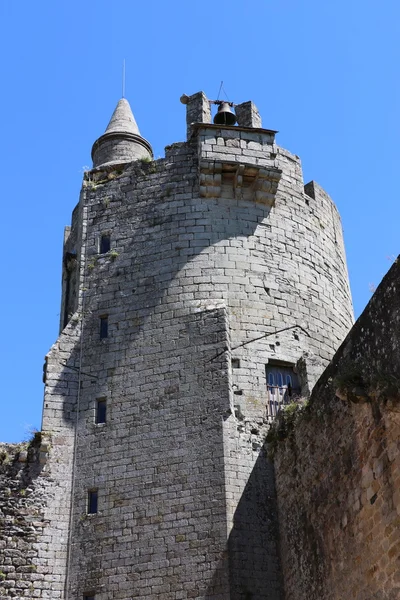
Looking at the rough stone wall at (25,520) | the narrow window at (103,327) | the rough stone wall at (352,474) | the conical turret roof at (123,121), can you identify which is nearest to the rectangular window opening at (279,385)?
the rough stone wall at (352,474)

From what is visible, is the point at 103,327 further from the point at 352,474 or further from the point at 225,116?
the point at 352,474

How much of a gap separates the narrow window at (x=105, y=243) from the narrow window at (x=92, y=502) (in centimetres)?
519

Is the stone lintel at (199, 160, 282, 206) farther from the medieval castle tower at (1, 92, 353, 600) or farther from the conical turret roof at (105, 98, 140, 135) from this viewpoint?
the conical turret roof at (105, 98, 140, 135)

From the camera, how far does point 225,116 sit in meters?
19.7

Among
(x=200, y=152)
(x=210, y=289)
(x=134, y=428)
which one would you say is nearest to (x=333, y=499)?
(x=134, y=428)

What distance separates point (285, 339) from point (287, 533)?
13.2 ft

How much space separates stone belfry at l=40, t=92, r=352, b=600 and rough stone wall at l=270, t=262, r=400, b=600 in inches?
51.0

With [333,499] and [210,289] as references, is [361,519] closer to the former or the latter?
[333,499]

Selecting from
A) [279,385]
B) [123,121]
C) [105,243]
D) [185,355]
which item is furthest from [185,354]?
[123,121]

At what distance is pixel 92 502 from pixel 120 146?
882 cm

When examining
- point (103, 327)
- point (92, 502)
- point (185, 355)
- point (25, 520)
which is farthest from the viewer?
point (103, 327)

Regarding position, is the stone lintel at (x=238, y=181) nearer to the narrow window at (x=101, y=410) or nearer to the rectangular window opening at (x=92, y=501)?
the narrow window at (x=101, y=410)

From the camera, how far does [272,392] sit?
1592 centimetres

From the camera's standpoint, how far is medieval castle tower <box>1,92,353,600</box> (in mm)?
14156
